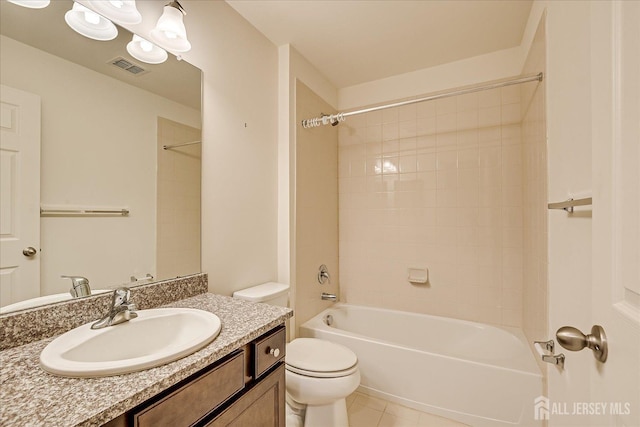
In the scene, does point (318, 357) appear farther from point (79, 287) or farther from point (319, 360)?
point (79, 287)

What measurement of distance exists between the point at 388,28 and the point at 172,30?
4.42 ft

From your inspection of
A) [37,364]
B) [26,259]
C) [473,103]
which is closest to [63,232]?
[26,259]

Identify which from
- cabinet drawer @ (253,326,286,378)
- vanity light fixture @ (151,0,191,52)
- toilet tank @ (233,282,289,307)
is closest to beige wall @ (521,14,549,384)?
cabinet drawer @ (253,326,286,378)

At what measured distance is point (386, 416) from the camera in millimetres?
1702

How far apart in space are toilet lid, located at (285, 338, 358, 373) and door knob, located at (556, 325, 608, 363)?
108 cm

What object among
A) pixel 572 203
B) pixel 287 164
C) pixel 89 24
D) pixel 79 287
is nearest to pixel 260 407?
pixel 79 287

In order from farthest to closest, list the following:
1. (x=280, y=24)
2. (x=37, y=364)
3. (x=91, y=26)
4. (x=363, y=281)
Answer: (x=363, y=281), (x=280, y=24), (x=91, y=26), (x=37, y=364)

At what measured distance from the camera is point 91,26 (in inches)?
41.7

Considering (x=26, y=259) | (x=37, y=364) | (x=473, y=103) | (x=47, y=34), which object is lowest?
(x=37, y=364)

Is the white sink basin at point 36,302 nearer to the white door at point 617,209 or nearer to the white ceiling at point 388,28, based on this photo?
the white door at point 617,209

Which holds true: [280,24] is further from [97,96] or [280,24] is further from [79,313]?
[79,313]

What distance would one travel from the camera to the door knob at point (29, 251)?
893 mm

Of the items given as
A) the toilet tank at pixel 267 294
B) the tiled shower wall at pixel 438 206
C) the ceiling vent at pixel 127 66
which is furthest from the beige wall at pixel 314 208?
the ceiling vent at pixel 127 66

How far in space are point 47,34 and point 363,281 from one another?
248 cm
